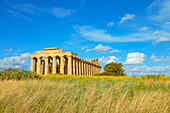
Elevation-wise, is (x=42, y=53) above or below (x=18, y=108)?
above

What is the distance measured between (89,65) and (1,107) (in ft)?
194

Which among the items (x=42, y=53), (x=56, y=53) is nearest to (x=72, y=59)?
(x=56, y=53)

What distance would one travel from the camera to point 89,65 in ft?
215

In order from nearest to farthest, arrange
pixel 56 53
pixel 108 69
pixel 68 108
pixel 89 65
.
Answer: pixel 68 108 < pixel 56 53 < pixel 108 69 < pixel 89 65

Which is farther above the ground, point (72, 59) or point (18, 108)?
point (72, 59)

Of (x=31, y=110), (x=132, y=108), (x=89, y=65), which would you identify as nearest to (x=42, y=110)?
(x=31, y=110)

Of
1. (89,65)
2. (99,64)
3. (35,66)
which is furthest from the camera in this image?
(99,64)

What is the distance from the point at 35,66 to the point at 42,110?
47.7 metres

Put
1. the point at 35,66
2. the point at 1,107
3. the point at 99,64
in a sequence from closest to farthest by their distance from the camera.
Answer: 1. the point at 1,107
2. the point at 35,66
3. the point at 99,64

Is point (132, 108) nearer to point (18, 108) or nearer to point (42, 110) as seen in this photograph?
point (42, 110)

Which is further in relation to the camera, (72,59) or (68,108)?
(72,59)

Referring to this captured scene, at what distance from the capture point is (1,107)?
21.7ft

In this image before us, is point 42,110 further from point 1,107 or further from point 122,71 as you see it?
point 122,71

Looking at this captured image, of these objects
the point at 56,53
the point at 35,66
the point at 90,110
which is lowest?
the point at 90,110
